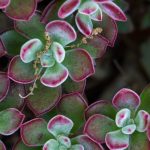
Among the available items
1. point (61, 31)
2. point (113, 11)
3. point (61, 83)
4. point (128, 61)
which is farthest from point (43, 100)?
point (128, 61)

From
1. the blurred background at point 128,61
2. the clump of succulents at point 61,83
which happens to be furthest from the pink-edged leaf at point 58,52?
the blurred background at point 128,61

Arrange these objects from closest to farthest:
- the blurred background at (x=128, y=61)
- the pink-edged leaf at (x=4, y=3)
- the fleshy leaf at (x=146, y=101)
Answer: the pink-edged leaf at (x=4, y=3) → the fleshy leaf at (x=146, y=101) → the blurred background at (x=128, y=61)

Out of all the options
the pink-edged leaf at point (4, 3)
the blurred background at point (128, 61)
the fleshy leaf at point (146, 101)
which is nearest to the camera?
the pink-edged leaf at point (4, 3)

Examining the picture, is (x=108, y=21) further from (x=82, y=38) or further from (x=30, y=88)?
(x=30, y=88)

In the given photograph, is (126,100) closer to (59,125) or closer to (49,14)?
(59,125)

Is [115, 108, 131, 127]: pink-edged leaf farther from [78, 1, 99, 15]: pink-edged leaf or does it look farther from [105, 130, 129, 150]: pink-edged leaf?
[78, 1, 99, 15]: pink-edged leaf

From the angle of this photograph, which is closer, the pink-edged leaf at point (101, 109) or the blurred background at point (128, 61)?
the pink-edged leaf at point (101, 109)

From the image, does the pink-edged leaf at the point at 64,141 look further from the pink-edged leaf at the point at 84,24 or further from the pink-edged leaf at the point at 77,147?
the pink-edged leaf at the point at 84,24
